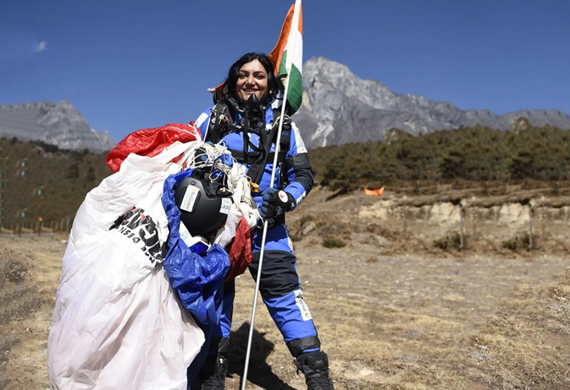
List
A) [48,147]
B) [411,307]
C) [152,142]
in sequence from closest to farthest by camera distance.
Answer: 1. [152,142]
2. [411,307]
3. [48,147]

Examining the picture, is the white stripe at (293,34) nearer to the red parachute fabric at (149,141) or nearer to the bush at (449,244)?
the red parachute fabric at (149,141)

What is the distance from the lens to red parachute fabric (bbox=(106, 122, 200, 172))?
2415 mm

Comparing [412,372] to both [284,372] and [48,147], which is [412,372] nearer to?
[284,372]

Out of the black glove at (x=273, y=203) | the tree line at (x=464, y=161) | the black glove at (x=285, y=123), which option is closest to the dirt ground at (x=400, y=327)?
the black glove at (x=273, y=203)

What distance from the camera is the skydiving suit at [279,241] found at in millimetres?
2574

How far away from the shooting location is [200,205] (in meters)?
2.27

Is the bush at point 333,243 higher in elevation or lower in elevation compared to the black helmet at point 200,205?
lower

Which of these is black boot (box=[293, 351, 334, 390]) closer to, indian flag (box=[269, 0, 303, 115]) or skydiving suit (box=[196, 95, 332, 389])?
skydiving suit (box=[196, 95, 332, 389])

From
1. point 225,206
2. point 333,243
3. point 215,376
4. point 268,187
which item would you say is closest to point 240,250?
point 225,206

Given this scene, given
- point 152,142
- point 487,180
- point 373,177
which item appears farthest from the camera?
point 373,177

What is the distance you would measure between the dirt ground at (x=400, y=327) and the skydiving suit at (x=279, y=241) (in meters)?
0.76

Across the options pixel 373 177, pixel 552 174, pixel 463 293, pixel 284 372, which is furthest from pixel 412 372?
pixel 373 177

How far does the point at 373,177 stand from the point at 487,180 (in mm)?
8502

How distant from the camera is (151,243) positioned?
212cm
